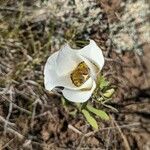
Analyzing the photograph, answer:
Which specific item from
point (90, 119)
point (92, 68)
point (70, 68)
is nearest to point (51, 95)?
point (90, 119)

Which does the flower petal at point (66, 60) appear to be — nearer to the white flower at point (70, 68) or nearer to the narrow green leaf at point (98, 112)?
the white flower at point (70, 68)

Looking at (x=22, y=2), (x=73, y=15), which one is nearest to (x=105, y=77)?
(x=73, y=15)

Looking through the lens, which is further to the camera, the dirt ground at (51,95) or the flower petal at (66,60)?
the dirt ground at (51,95)

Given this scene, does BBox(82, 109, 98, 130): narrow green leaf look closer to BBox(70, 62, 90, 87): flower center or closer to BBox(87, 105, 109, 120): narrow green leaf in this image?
BBox(87, 105, 109, 120): narrow green leaf

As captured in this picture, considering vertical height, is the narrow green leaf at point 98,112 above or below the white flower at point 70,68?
below

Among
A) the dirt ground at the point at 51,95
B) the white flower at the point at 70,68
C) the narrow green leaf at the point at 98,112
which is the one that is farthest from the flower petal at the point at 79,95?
the dirt ground at the point at 51,95

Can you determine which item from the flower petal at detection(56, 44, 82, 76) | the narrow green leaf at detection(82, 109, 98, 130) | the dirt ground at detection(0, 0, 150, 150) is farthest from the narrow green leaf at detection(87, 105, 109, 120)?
the flower petal at detection(56, 44, 82, 76)

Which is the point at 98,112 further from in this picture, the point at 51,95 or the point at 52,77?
the point at 52,77
